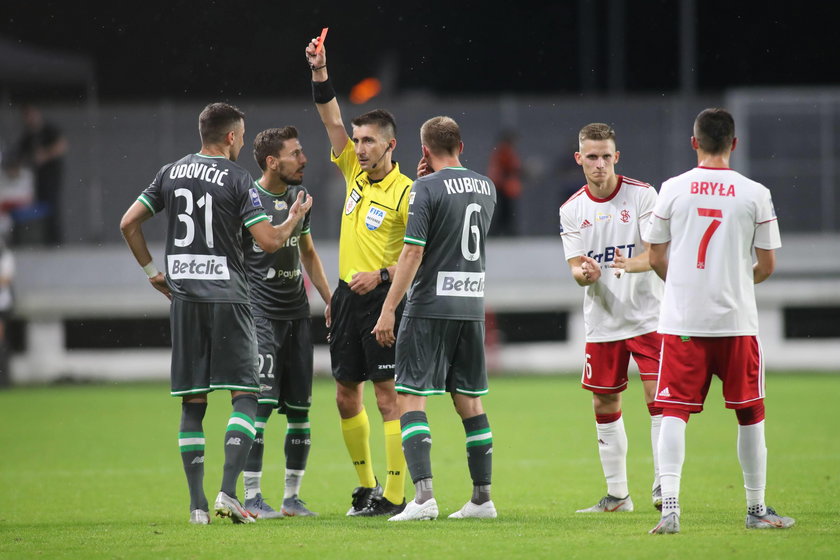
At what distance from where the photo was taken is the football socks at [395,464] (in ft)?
25.5

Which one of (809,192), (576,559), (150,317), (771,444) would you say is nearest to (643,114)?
(809,192)

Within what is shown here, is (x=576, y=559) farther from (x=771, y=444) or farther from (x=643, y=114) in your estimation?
(x=643, y=114)

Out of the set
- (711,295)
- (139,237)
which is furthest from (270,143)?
(711,295)

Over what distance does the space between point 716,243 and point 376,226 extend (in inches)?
91.7

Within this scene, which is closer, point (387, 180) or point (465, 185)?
point (465, 185)

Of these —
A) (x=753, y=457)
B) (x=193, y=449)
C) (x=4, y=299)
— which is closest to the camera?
(x=753, y=457)

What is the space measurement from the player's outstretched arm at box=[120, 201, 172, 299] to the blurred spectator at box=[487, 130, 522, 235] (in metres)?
14.6

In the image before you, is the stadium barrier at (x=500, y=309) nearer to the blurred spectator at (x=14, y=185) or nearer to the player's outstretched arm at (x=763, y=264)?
the blurred spectator at (x=14, y=185)

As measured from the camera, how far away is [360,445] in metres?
8.12

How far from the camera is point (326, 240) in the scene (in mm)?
21828

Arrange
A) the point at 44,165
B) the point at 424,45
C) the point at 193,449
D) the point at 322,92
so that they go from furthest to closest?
the point at 424,45, the point at 44,165, the point at 322,92, the point at 193,449

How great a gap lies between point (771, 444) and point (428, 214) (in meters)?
5.90

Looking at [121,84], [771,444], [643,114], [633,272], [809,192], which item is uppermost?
[121,84]

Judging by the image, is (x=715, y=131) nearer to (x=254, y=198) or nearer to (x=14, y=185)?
(x=254, y=198)
